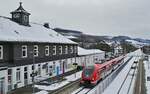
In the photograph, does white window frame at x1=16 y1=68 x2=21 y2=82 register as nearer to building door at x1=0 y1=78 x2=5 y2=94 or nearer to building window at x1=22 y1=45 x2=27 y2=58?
building window at x1=22 y1=45 x2=27 y2=58

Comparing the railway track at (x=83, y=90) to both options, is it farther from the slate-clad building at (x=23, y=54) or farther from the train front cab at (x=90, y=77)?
the slate-clad building at (x=23, y=54)

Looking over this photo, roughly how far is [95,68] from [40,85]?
25.3ft

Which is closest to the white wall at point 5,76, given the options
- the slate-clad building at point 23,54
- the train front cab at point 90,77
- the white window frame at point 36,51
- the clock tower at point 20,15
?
the slate-clad building at point 23,54

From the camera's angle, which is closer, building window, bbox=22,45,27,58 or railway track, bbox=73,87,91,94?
railway track, bbox=73,87,91,94

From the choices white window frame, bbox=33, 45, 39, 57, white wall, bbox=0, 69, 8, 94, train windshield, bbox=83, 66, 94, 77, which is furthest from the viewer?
white window frame, bbox=33, 45, 39, 57

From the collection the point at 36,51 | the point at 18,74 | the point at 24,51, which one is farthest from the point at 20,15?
the point at 18,74

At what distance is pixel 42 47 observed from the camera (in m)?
39.9

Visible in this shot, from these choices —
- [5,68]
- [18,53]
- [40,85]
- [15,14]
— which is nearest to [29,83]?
[40,85]

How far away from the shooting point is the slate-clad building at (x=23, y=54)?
A: 3036 centimetres

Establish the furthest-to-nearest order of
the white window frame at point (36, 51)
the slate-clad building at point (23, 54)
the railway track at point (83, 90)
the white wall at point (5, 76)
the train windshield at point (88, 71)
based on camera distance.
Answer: the white window frame at point (36, 51)
the train windshield at point (88, 71)
the railway track at point (83, 90)
the slate-clad building at point (23, 54)
the white wall at point (5, 76)

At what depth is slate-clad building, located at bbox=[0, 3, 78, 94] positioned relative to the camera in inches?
1195

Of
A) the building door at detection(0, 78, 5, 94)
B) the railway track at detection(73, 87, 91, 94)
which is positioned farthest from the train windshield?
the building door at detection(0, 78, 5, 94)

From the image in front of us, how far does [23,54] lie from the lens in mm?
34500

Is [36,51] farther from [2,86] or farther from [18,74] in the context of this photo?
[2,86]
